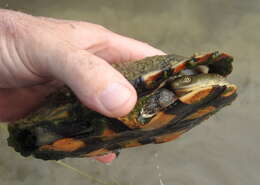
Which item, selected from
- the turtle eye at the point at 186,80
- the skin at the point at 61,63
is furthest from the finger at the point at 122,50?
the turtle eye at the point at 186,80

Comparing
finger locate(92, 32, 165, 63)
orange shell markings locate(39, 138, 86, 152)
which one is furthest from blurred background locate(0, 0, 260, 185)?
orange shell markings locate(39, 138, 86, 152)

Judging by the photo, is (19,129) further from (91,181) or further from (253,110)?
(253,110)

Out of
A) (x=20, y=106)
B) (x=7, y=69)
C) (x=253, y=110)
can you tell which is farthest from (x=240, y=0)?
(x=7, y=69)

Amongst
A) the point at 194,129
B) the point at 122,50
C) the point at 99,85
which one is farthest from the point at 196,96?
the point at 194,129

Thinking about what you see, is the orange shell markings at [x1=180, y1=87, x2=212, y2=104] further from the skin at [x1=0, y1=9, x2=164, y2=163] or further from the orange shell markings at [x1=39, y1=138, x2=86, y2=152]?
the orange shell markings at [x1=39, y1=138, x2=86, y2=152]

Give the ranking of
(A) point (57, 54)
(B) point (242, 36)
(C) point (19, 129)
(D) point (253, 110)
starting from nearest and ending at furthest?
1. (A) point (57, 54)
2. (C) point (19, 129)
3. (D) point (253, 110)
4. (B) point (242, 36)

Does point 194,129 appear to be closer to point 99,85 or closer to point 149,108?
point 149,108
